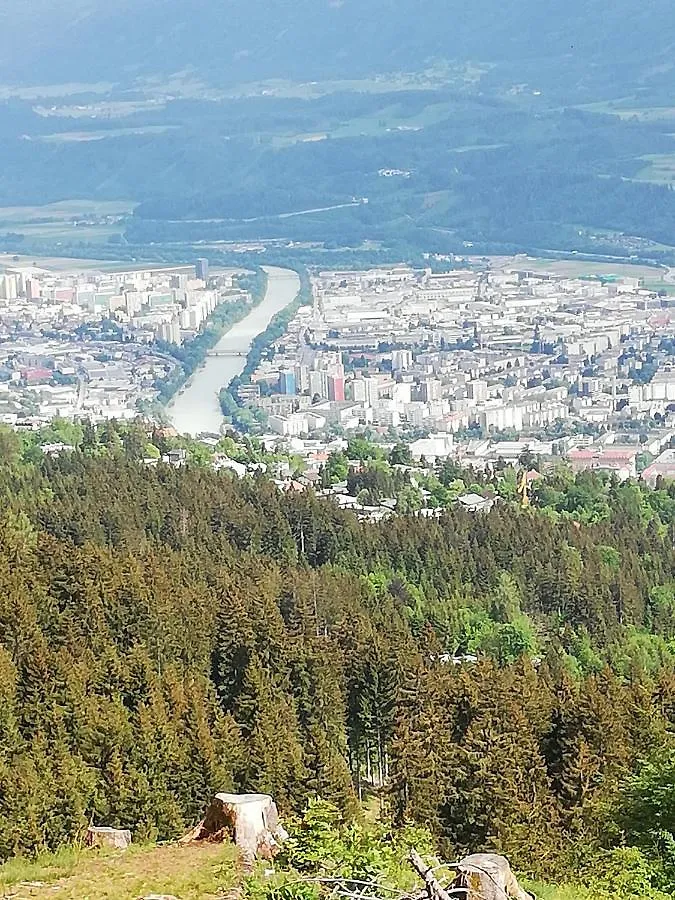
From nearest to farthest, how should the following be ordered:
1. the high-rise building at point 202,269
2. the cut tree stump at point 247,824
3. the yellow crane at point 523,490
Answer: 1. the cut tree stump at point 247,824
2. the yellow crane at point 523,490
3. the high-rise building at point 202,269

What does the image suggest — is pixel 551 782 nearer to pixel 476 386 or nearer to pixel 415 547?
pixel 415 547

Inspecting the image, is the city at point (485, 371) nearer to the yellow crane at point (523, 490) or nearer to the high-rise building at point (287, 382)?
the high-rise building at point (287, 382)

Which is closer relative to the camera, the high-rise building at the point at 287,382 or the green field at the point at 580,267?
the high-rise building at the point at 287,382

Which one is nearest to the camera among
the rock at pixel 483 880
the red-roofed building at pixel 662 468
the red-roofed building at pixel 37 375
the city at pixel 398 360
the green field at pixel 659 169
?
the rock at pixel 483 880

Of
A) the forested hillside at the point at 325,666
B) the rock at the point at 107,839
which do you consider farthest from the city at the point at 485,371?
the rock at the point at 107,839

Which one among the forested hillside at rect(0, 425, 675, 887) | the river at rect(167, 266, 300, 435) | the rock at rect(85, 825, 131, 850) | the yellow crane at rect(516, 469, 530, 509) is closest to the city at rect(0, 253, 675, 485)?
the river at rect(167, 266, 300, 435)

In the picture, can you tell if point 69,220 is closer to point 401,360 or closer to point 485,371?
point 401,360

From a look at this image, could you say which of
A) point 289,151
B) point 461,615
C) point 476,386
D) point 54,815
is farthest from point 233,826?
point 289,151
